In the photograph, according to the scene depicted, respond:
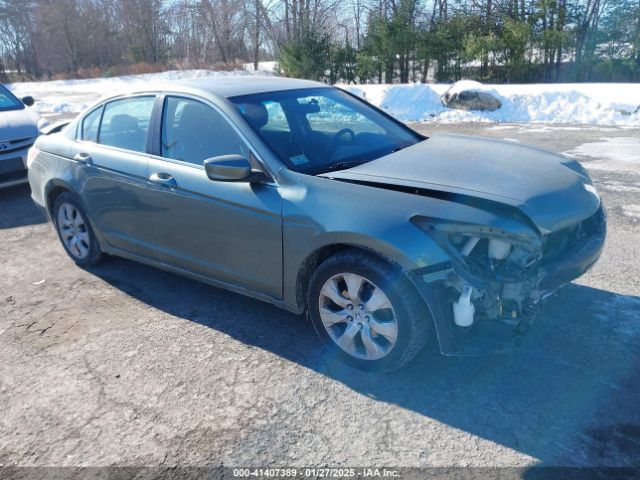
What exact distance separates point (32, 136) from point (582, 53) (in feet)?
57.5

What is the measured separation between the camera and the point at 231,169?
3.45m

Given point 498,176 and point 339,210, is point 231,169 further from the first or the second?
point 498,176

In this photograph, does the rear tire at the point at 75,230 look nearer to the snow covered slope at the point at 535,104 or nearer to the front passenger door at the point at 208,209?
the front passenger door at the point at 208,209

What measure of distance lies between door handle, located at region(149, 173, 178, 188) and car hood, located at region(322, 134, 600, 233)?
120 centimetres

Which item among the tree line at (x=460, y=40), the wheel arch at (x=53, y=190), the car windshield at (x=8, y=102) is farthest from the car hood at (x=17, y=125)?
the tree line at (x=460, y=40)

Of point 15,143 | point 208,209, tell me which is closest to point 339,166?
point 208,209

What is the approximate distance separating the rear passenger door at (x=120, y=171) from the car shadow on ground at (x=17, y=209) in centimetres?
244

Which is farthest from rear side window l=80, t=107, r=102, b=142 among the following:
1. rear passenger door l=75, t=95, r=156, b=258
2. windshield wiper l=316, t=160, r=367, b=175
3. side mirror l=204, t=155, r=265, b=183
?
windshield wiper l=316, t=160, r=367, b=175

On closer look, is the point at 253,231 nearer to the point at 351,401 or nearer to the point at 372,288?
the point at 372,288

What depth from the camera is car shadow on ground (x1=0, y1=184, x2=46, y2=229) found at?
22.1ft

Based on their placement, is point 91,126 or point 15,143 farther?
point 15,143

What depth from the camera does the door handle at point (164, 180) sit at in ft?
13.0

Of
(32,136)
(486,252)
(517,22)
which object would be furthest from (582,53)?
(486,252)

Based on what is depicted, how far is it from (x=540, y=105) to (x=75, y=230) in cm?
1157
